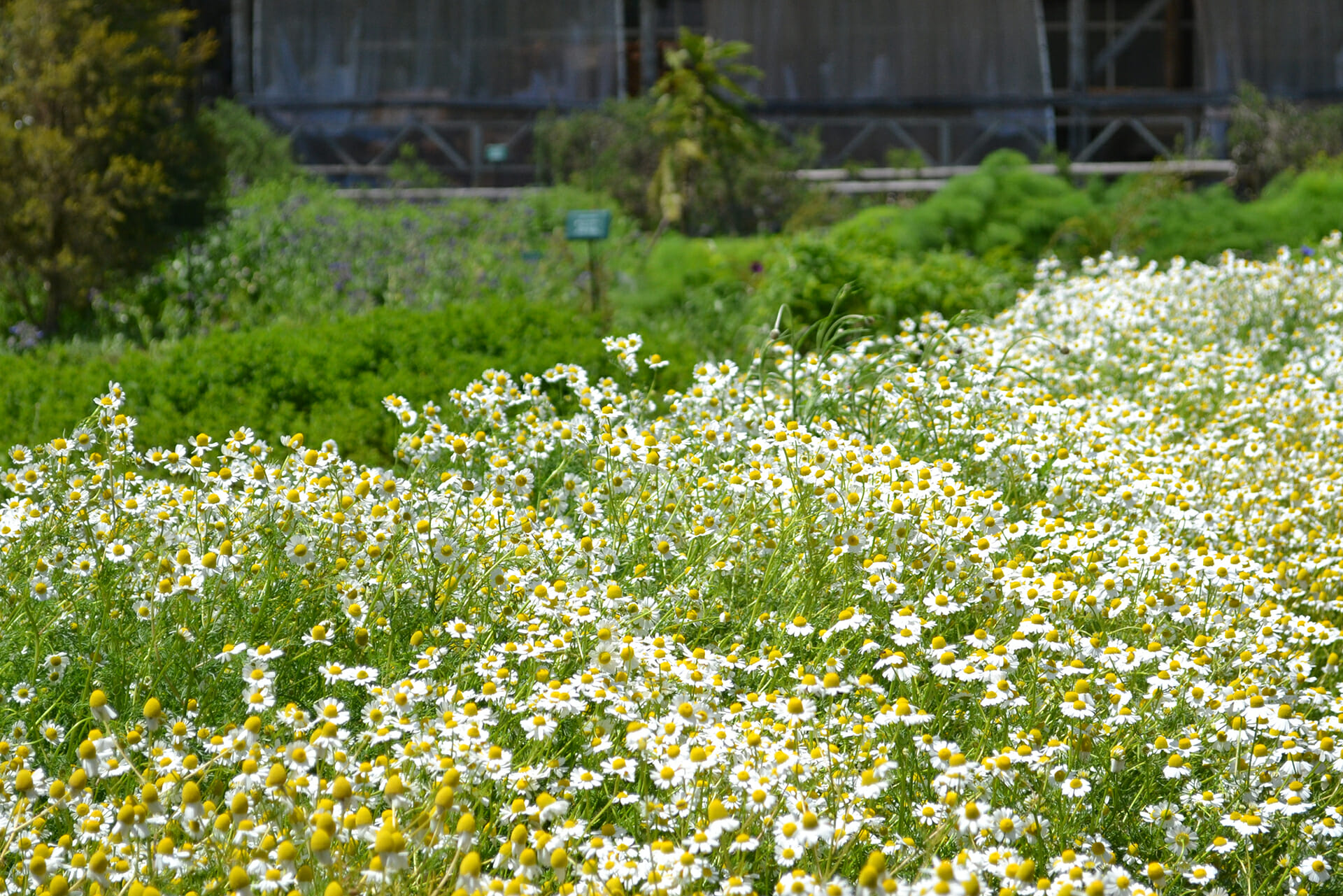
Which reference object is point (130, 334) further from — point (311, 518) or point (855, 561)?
point (855, 561)

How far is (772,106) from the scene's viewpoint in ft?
47.2

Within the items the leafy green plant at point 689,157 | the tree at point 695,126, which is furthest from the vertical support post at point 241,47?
the tree at point 695,126

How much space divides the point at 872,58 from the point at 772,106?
1574 mm

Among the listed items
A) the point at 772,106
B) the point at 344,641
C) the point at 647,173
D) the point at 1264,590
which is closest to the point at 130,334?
the point at 647,173

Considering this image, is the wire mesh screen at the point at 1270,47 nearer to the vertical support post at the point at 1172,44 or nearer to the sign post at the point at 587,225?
the vertical support post at the point at 1172,44

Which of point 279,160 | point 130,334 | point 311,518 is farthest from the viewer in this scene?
point 279,160

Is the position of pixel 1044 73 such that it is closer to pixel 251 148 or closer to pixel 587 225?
pixel 251 148

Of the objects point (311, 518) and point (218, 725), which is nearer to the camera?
point (218, 725)

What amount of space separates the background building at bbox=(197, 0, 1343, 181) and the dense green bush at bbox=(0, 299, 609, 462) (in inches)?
346

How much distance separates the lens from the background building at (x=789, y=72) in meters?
14.4

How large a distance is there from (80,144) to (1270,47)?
1380 cm

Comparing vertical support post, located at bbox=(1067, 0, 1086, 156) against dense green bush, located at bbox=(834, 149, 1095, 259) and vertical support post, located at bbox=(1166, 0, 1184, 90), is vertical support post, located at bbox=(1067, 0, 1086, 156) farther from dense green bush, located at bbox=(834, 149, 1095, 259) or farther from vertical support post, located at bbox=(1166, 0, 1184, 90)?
dense green bush, located at bbox=(834, 149, 1095, 259)

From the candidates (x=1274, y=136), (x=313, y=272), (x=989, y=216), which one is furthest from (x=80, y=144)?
(x=1274, y=136)

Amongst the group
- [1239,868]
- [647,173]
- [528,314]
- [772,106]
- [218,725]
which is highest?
[772,106]
